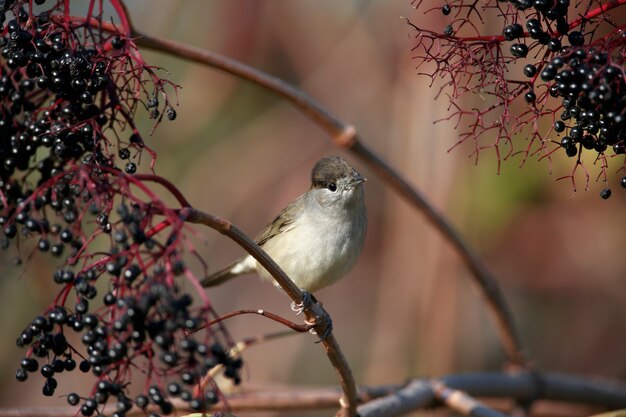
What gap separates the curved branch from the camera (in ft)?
11.3

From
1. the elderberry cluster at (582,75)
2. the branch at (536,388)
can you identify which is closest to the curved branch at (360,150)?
the branch at (536,388)

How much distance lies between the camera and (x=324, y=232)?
468 centimetres

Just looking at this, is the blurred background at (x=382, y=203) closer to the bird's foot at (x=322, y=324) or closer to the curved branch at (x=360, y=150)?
the curved branch at (x=360, y=150)

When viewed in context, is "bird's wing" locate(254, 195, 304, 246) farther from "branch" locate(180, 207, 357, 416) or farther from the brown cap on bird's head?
"branch" locate(180, 207, 357, 416)

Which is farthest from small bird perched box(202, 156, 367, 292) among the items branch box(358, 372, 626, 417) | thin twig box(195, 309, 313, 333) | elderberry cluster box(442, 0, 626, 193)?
elderberry cluster box(442, 0, 626, 193)

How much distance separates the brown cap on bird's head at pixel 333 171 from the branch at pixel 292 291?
4.63 ft

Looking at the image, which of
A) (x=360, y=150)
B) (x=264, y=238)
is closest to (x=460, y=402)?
(x=360, y=150)

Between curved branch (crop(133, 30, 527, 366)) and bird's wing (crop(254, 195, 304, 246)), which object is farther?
bird's wing (crop(254, 195, 304, 246))

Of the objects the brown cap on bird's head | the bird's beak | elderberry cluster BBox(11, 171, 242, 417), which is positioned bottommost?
elderberry cluster BBox(11, 171, 242, 417)

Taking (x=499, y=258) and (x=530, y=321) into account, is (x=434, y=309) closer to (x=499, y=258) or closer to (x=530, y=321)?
(x=499, y=258)

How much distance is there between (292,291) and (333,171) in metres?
2.10

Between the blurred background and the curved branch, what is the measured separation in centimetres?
85

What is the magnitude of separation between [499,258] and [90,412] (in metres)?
4.81

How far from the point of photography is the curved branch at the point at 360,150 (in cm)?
346
